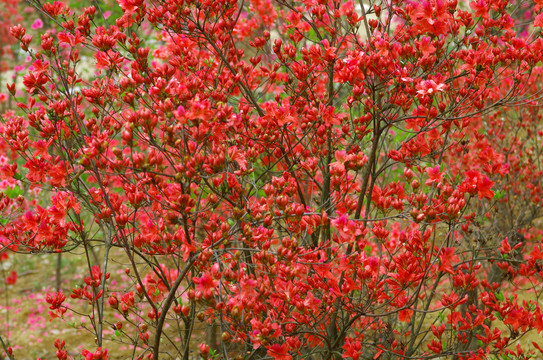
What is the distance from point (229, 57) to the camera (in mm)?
3367

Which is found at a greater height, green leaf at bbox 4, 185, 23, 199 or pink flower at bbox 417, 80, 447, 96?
green leaf at bbox 4, 185, 23, 199

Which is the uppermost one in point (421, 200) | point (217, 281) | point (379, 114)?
point (379, 114)

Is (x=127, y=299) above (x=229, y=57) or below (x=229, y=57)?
below

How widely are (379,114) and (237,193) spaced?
3.30 ft

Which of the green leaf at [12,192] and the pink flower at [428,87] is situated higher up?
the green leaf at [12,192]

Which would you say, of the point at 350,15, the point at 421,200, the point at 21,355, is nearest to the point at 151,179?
the point at 421,200

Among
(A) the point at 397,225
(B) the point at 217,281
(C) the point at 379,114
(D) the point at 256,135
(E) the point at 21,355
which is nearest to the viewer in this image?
(B) the point at 217,281

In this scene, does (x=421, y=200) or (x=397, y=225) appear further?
(x=397, y=225)

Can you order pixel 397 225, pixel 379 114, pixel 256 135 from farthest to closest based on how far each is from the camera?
pixel 397 225 < pixel 256 135 < pixel 379 114

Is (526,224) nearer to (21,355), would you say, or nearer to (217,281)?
(217,281)

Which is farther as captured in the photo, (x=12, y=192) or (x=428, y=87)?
(x=12, y=192)

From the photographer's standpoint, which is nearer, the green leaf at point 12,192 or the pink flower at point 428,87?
the pink flower at point 428,87

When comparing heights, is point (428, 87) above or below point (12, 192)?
below

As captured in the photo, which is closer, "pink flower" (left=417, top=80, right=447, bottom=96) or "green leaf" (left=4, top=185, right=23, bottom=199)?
"pink flower" (left=417, top=80, right=447, bottom=96)
